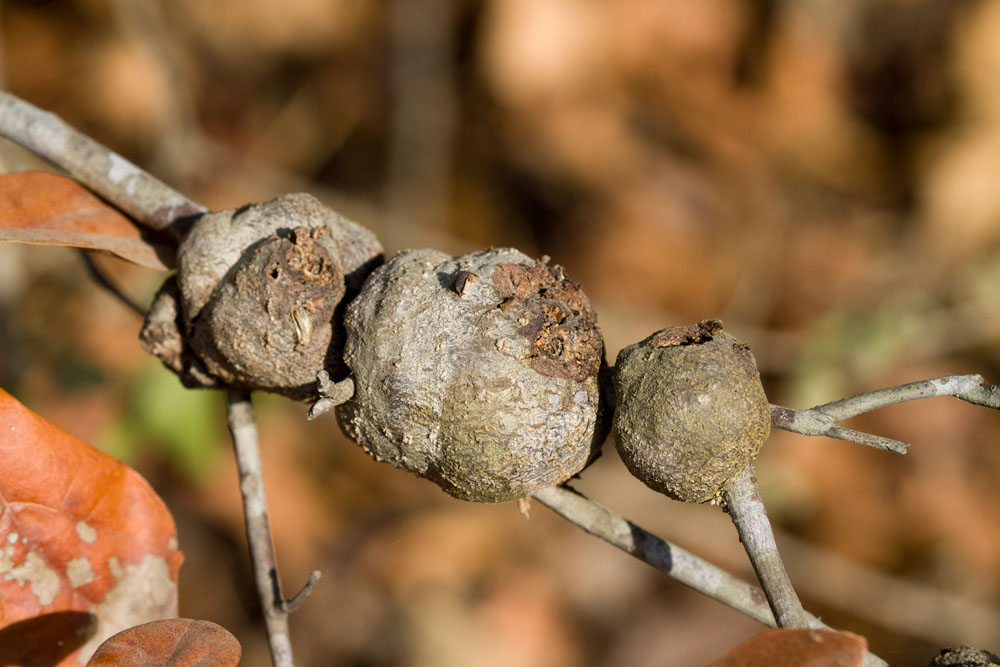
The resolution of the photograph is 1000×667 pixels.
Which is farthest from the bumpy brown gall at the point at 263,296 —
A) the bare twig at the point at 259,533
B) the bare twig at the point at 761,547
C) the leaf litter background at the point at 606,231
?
the leaf litter background at the point at 606,231

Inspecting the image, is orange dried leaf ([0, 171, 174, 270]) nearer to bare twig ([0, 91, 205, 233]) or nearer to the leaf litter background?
bare twig ([0, 91, 205, 233])

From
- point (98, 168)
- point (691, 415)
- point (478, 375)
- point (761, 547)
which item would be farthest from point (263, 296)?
point (761, 547)

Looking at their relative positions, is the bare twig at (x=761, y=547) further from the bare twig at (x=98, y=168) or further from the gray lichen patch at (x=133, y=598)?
the bare twig at (x=98, y=168)

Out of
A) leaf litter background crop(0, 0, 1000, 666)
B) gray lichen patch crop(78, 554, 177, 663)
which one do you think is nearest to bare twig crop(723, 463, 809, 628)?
gray lichen patch crop(78, 554, 177, 663)

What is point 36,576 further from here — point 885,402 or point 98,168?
point 885,402

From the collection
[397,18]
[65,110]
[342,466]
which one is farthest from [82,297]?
[397,18]

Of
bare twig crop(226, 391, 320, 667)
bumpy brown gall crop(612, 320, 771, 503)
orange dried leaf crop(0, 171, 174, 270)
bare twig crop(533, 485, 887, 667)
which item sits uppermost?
bumpy brown gall crop(612, 320, 771, 503)

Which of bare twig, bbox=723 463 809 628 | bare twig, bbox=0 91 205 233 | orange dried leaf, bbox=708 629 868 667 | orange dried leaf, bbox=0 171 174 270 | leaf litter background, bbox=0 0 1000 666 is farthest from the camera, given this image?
leaf litter background, bbox=0 0 1000 666
